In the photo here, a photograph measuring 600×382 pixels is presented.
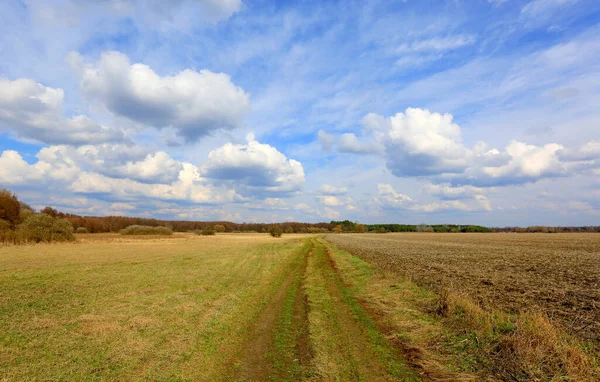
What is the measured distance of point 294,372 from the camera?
7.14 meters

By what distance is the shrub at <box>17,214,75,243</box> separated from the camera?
162ft

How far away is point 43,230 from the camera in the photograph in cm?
5156

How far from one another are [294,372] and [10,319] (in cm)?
1059

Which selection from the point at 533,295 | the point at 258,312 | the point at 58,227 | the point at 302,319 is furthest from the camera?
the point at 58,227

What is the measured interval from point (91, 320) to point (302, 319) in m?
7.33

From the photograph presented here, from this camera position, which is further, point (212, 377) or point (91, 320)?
point (91, 320)

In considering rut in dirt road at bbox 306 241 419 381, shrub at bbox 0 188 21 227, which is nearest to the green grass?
rut in dirt road at bbox 306 241 419 381

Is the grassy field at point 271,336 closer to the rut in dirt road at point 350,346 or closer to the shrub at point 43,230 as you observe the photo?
the rut in dirt road at point 350,346

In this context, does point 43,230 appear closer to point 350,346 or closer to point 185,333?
point 185,333

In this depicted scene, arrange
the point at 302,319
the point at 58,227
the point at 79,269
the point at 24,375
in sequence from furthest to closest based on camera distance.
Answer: the point at 58,227
the point at 79,269
the point at 302,319
the point at 24,375

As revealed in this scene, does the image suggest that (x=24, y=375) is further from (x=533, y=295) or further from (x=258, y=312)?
(x=533, y=295)

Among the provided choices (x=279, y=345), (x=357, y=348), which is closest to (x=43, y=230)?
(x=279, y=345)

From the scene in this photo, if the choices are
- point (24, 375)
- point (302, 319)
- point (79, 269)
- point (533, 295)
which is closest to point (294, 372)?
point (302, 319)

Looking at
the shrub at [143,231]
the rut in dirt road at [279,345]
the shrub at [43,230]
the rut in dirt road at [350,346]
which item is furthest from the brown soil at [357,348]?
the shrub at [143,231]
